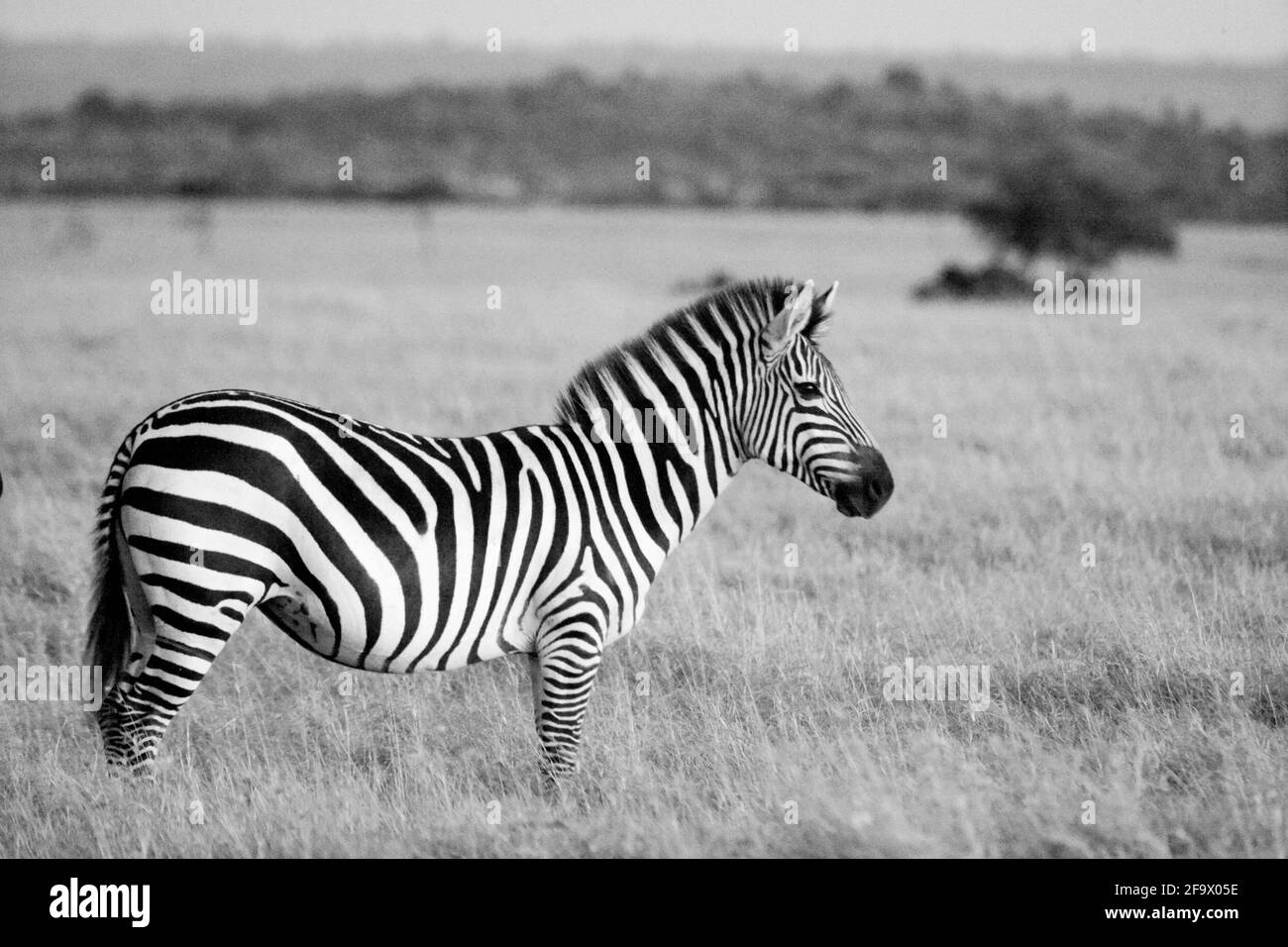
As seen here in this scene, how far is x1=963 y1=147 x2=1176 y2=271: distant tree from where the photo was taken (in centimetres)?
3362

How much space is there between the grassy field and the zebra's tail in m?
0.53

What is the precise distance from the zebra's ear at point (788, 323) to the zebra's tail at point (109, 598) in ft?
8.54

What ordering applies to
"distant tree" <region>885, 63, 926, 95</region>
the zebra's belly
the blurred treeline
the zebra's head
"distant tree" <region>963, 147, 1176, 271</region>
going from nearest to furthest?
1. the zebra's belly
2. the zebra's head
3. "distant tree" <region>963, 147, 1176, 271</region>
4. the blurred treeline
5. "distant tree" <region>885, 63, 926, 95</region>

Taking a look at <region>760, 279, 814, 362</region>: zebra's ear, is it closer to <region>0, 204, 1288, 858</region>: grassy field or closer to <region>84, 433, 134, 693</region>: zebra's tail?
<region>0, 204, 1288, 858</region>: grassy field

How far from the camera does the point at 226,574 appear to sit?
197 inches

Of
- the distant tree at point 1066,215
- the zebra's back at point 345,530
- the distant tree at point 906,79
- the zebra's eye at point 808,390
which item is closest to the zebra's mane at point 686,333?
the zebra's eye at point 808,390

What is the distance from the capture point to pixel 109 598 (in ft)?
17.5

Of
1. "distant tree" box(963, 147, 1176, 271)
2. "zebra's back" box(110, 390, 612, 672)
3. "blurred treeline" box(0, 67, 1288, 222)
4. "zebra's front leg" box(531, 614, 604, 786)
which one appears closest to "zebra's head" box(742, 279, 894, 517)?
"zebra's back" box(110, 390, 612, 672)

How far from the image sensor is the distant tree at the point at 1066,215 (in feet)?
110

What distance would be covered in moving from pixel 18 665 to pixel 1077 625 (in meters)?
5.65

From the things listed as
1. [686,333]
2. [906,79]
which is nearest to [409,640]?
[686,333]

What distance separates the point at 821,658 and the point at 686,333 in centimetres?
216

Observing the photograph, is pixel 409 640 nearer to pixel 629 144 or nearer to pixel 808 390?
pixel 808 390
